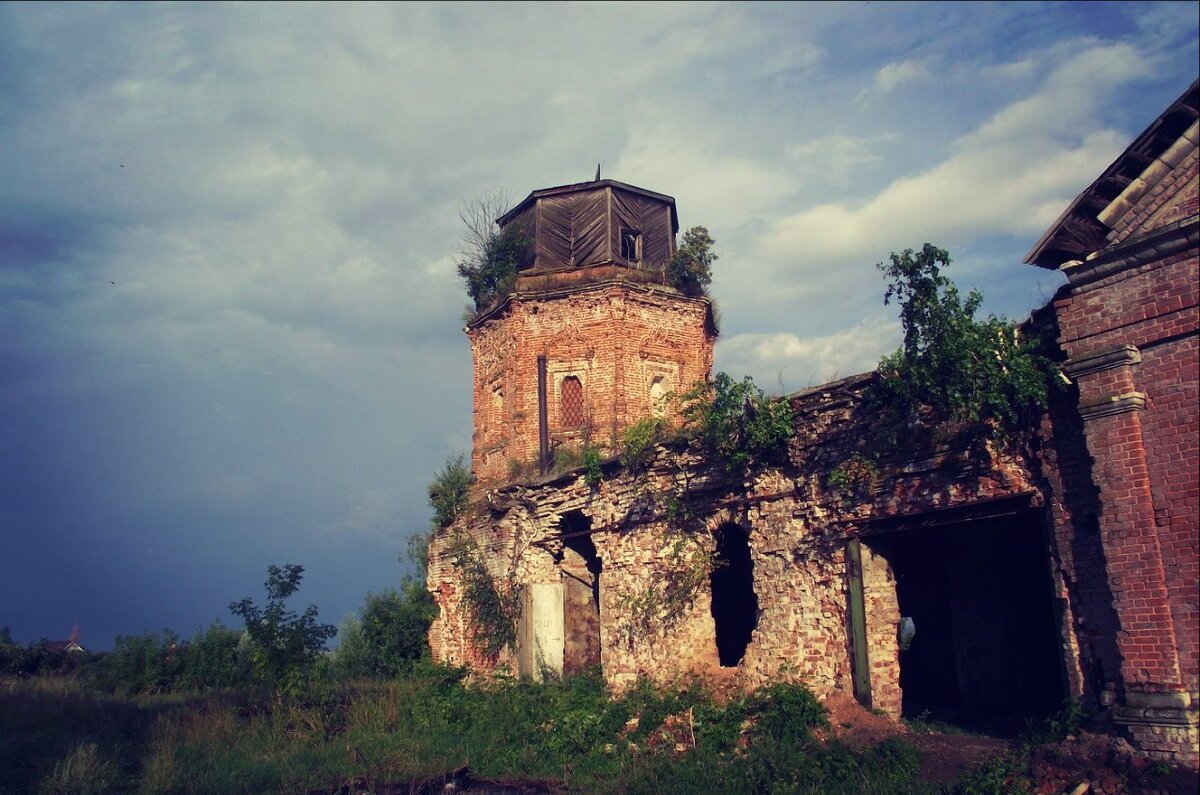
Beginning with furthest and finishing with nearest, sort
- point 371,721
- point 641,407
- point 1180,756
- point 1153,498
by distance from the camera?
1. point 641,407
2. point 371,721
3. point 1153,498
4. point 1180,756

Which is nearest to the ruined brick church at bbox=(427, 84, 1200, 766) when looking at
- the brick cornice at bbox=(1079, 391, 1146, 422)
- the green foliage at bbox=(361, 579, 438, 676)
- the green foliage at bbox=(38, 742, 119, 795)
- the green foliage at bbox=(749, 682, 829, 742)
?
the brick cornice at bbox=(1079, 391, 1146, 422)

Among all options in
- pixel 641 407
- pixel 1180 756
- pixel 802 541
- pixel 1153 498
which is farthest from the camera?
pixel 641 407

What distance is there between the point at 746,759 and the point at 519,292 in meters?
13.0

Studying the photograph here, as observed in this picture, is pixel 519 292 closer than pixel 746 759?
No

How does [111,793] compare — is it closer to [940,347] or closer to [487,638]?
[487,638]

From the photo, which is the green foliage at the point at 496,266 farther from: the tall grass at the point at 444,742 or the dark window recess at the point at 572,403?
the tall grass at the point at 444,742

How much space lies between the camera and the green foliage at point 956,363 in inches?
361

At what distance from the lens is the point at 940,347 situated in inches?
380

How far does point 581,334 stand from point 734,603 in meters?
7.21

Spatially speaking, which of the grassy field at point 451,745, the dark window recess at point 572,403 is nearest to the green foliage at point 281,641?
the grassy field at point 451,745

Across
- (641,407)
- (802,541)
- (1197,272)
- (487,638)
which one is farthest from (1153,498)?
(641,407)

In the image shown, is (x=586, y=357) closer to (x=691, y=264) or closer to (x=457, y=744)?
(x=691, y=264)

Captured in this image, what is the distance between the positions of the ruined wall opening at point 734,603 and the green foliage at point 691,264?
762cm

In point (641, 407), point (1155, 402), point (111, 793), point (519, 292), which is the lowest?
point (111, 793)
